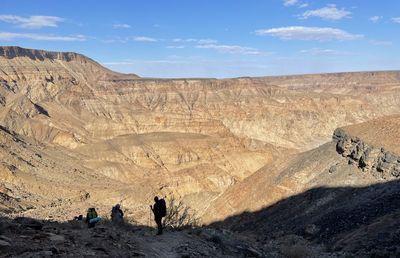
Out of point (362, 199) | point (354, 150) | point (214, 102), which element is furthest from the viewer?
point (214, 102)

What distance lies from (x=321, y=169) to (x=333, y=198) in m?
7.40

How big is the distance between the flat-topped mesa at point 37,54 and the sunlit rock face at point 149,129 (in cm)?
35

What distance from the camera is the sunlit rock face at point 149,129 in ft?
230

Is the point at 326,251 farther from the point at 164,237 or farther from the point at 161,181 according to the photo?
the point at 161,181

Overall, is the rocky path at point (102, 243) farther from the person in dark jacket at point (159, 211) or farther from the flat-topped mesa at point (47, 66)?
→ the flat-topped mesa at point (47, 66)

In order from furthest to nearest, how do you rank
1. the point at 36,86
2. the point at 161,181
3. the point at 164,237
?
the point at 36,86, the point at 161,181, the point at 164,237

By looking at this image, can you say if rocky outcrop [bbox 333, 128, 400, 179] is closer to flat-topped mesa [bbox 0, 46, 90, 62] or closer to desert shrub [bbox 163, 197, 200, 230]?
desert shrub [bbox 163, 197, 200, 230]

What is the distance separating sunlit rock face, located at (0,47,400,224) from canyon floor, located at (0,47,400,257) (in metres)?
0.37

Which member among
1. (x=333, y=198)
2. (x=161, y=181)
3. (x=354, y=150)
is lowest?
(x=161, y=181)

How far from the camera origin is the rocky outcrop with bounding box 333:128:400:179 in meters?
34.3

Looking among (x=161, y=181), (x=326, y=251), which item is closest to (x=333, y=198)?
(x=326, y=251)

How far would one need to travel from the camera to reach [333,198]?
3453 centimetres

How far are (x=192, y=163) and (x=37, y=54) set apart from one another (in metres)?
85.1

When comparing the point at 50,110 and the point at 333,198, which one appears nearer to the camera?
the point at 333,198
